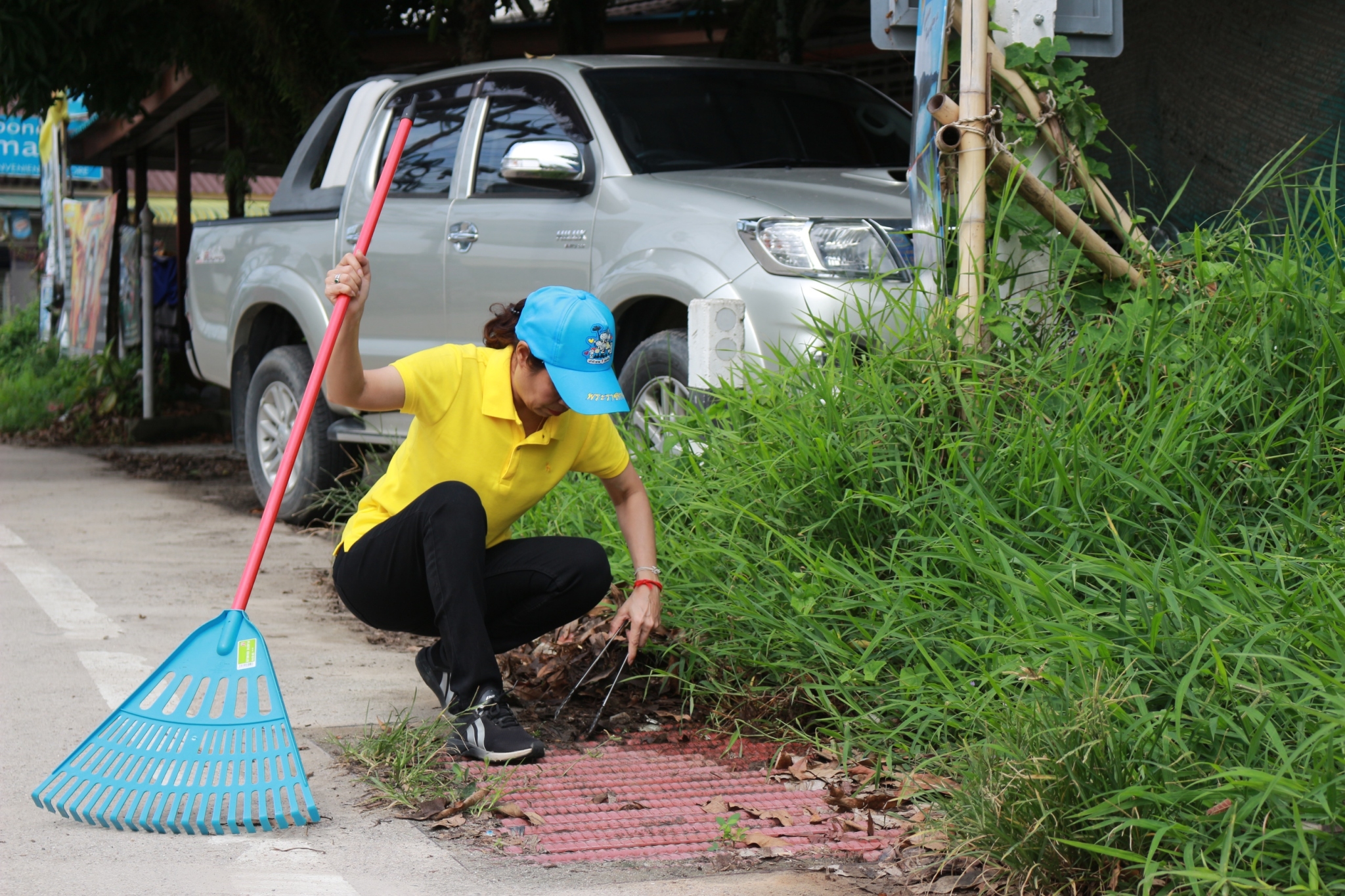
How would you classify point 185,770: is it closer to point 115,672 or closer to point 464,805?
point 464,805

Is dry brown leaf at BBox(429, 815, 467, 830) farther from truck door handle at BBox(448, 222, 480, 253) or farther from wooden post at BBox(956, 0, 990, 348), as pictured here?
truck door handle at BBox(448, 222, 480, 253)

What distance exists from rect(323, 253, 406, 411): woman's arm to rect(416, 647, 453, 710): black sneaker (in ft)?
2.63

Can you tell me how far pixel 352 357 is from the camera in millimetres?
3154

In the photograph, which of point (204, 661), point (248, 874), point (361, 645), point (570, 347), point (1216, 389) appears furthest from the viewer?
point (361, 645)

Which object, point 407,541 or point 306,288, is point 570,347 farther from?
point 306,288

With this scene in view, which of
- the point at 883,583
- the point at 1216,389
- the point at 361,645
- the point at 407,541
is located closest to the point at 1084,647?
the point at 883,583

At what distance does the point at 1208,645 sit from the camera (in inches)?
105

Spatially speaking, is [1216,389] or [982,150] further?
[982,150]

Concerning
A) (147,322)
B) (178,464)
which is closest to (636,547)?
(178,464)

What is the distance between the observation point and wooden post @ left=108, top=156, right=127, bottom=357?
14.9 m

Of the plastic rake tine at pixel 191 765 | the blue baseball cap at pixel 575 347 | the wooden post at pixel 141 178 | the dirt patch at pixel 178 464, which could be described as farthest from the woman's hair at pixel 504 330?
the wooden post at pixel 141 178

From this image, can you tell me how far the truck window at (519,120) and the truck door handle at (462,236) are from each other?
0.17m

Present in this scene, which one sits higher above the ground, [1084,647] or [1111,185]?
[1111,185]

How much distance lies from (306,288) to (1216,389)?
4.74m
